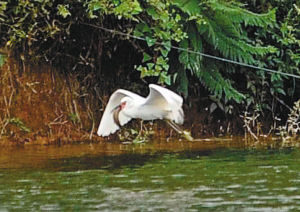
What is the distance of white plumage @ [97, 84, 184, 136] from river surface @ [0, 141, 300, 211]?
1.24ft

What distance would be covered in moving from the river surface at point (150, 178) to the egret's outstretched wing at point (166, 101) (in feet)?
1.58

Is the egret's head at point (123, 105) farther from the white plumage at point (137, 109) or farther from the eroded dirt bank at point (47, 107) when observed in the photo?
the eroded dirt bank at point (47, 107)

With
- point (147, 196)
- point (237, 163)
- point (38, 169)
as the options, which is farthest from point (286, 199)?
point (38, 169)

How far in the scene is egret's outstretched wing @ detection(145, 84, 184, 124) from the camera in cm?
1026

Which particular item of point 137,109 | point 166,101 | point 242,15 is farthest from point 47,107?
point 166,101

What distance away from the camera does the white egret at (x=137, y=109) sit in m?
10.9

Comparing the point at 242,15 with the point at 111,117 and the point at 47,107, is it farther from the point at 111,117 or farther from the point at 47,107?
the point at 47,107

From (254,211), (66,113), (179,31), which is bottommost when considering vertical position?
(254,211)

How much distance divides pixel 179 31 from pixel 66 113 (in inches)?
74.9

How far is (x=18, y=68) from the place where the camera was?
527 inches

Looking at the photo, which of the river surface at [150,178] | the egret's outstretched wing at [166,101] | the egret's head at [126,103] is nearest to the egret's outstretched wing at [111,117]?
the egret's head at [126,103]

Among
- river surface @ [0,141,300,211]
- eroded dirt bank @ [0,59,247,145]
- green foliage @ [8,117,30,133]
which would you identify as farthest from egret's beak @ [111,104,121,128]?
green foliage @ [8,117,30,133]

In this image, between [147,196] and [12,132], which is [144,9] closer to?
[12,132]

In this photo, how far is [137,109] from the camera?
1141 cm
